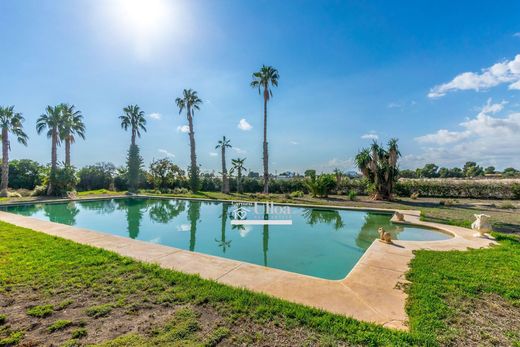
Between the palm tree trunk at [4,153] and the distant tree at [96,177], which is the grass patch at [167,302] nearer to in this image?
the palm tree trunk at [4,153]

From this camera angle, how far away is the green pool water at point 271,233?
5898 millimetres

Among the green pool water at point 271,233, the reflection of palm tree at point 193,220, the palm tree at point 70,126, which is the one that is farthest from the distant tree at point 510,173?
the palm tree at point 70,126

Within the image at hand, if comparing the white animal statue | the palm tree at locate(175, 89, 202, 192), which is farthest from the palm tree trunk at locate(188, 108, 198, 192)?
the white animal statue

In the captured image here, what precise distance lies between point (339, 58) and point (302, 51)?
6.57ft

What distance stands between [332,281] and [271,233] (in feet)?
15.3

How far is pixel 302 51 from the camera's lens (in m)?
12.1

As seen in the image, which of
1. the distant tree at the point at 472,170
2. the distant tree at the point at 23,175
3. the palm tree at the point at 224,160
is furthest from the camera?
the distant tree at the point at 472,170

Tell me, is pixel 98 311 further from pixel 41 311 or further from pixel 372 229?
pixel 372 229

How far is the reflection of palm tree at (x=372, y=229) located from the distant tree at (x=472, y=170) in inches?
2312

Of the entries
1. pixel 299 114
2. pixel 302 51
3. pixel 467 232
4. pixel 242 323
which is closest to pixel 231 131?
pixel 299 114

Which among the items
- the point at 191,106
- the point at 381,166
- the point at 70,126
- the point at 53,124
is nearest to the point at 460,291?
the point at 381,166

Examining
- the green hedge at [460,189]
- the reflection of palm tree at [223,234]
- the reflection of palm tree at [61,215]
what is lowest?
the reflection of palm tree at [223,234]

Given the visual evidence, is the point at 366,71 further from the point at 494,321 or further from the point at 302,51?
the point at 494,321

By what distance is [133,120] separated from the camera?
2481 cm
